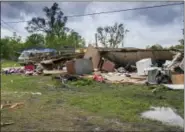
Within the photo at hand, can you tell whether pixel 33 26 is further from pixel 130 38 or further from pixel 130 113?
pixel 130 113

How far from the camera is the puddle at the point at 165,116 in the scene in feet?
6.37

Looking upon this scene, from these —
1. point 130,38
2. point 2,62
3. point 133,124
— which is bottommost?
point 133,124

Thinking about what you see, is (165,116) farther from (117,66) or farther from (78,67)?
(117,66)

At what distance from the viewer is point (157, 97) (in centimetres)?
305

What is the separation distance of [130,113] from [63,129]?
2.30ft

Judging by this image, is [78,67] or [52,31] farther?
[78,67]

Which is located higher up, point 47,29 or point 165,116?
point 47,29

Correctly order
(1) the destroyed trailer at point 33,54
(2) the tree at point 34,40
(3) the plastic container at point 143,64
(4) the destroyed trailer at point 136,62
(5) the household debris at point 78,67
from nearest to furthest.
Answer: (2) the tree at point 34,40, (1) the destroyed trailer at point 33,54, (4) the destroyed trailer at point 136,62, (3) the plastic container at point 143,64, (5) the household debris at point 78,67

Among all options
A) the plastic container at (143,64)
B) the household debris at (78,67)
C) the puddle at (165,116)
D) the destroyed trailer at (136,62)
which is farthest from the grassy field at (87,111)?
the household debris at (78,67)

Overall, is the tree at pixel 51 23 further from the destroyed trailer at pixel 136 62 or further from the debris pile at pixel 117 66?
the destroyed trailer at pixel 136 62

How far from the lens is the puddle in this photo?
1.94m

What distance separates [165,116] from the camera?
2.17 m

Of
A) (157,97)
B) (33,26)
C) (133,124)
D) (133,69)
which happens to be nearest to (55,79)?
(133,69)

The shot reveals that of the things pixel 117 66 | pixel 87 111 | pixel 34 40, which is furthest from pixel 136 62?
pixel 34 40
